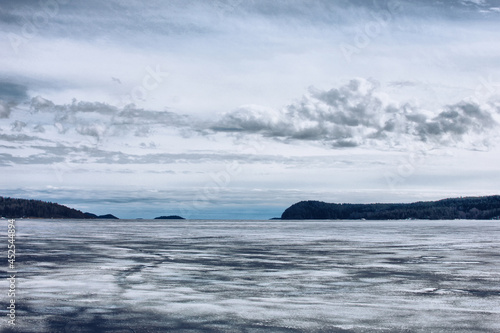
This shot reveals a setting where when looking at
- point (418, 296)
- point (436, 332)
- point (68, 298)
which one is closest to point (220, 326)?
point (436, 332)

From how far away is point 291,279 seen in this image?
1950 cm

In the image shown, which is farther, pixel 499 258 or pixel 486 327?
pixel 499 258

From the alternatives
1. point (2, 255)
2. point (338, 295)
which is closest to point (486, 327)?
point (338, 295)

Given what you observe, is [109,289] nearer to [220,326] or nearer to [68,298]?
[68,298]

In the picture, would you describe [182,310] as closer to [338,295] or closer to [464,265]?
[338,295]

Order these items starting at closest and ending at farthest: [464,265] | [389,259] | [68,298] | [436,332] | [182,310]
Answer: [436,332], [182,310], [68,298], [464,265], [389,259]

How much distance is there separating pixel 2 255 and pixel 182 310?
65.6 feet

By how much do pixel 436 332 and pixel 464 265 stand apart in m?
15.3

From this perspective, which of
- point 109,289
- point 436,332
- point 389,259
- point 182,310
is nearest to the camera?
point 436,332

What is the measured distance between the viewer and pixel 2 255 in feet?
94.4

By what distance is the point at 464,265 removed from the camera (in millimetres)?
24625

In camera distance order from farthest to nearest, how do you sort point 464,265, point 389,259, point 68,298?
point 389,259 < point 464,265 < point 68,298

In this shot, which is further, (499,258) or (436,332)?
(499,258)

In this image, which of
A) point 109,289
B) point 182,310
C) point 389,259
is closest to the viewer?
point 182,310
